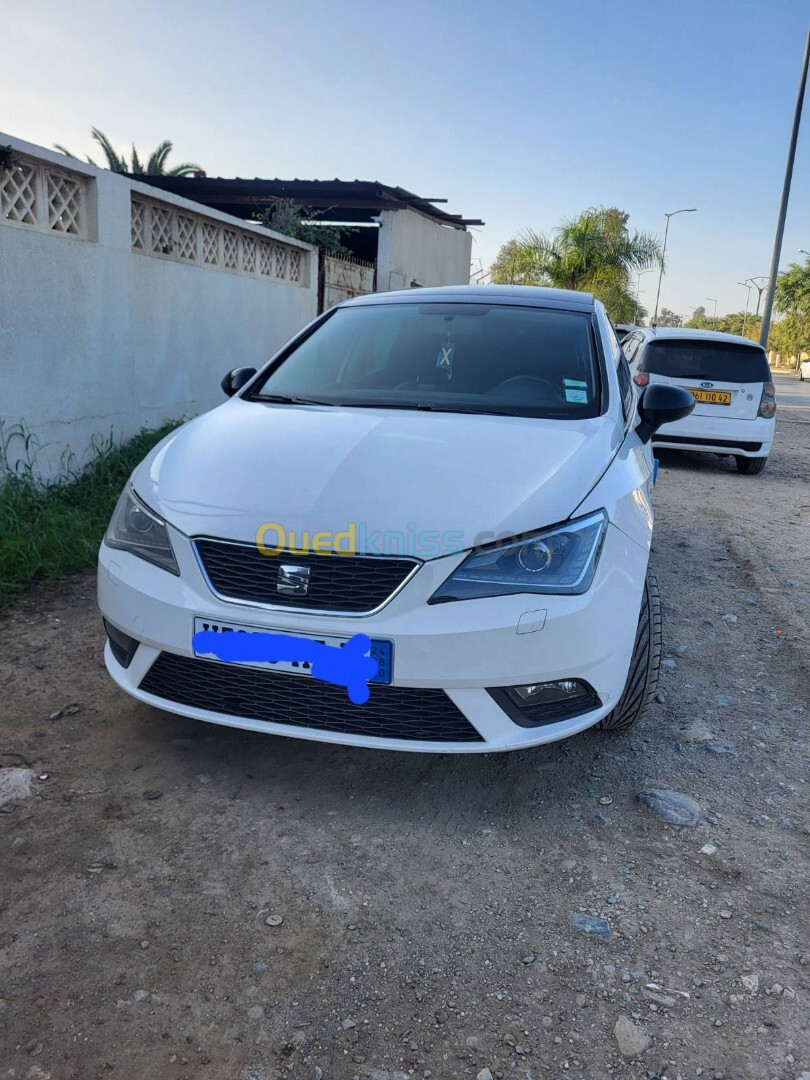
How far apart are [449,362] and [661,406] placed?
0.92 m

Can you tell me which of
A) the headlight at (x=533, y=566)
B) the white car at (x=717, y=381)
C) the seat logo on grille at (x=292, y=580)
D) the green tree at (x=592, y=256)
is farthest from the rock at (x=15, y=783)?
the green tree at (x=592, y=256)

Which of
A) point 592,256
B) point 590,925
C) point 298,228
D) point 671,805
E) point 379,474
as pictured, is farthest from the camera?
point 592,256

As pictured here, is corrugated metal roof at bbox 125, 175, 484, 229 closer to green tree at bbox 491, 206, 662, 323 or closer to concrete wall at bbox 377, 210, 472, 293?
concrete wall at bbox 377, 210, 472, 293

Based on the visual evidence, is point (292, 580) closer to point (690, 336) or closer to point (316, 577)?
point (316, 577)

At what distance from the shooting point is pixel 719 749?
2936 mm

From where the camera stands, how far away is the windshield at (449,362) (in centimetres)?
318

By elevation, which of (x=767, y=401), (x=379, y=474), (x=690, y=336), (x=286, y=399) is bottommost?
(x=767, y=401)

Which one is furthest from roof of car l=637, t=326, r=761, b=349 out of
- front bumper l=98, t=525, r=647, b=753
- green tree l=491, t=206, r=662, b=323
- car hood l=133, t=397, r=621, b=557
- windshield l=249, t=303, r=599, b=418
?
green tree l=491, t=206, r=662, b=323

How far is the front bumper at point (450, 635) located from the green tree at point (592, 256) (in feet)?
70.7

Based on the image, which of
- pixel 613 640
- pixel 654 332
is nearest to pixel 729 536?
pixel 654 332

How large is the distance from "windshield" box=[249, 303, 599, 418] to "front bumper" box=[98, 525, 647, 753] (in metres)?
0.95

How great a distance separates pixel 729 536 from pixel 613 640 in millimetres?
4152

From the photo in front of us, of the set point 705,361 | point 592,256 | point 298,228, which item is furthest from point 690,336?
point 592,256

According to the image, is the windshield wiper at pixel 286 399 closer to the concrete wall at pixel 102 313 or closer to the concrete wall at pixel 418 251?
the concrete wall at pixel 102 313
